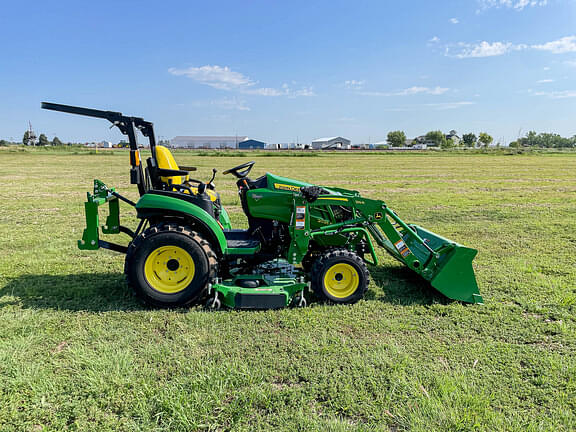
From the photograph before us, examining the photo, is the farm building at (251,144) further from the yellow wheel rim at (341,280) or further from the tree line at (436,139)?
the yellow wheel rim at (341,280)

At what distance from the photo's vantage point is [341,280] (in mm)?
4934

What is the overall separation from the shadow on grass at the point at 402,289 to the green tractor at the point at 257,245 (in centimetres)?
30

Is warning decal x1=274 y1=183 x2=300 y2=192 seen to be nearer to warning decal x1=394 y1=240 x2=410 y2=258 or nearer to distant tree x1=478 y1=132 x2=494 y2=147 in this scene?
warning decal x1=394 y1=240 x2=410 y2=258

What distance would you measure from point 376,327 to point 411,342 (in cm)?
44

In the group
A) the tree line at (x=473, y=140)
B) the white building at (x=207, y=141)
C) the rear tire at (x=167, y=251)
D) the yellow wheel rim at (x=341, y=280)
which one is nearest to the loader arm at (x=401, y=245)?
the yellow wheel rim at (x=341, y=280)

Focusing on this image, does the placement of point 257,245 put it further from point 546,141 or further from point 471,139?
point 546,141

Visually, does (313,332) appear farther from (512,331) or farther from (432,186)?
(432,186)

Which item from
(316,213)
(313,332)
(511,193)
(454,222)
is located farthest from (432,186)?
(313,332)

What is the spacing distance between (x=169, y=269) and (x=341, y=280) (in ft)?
7.19

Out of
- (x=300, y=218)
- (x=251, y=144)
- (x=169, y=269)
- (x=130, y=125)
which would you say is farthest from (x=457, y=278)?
(x=251, y=144)

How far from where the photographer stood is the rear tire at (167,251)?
460 centimetres

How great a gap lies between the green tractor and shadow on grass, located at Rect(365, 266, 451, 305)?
30 cm

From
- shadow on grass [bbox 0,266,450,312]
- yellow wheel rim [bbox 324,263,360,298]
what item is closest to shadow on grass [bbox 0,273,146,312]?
shadow on grass [bbox 0,266,450,312]

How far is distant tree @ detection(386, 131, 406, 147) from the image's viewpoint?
135 m
